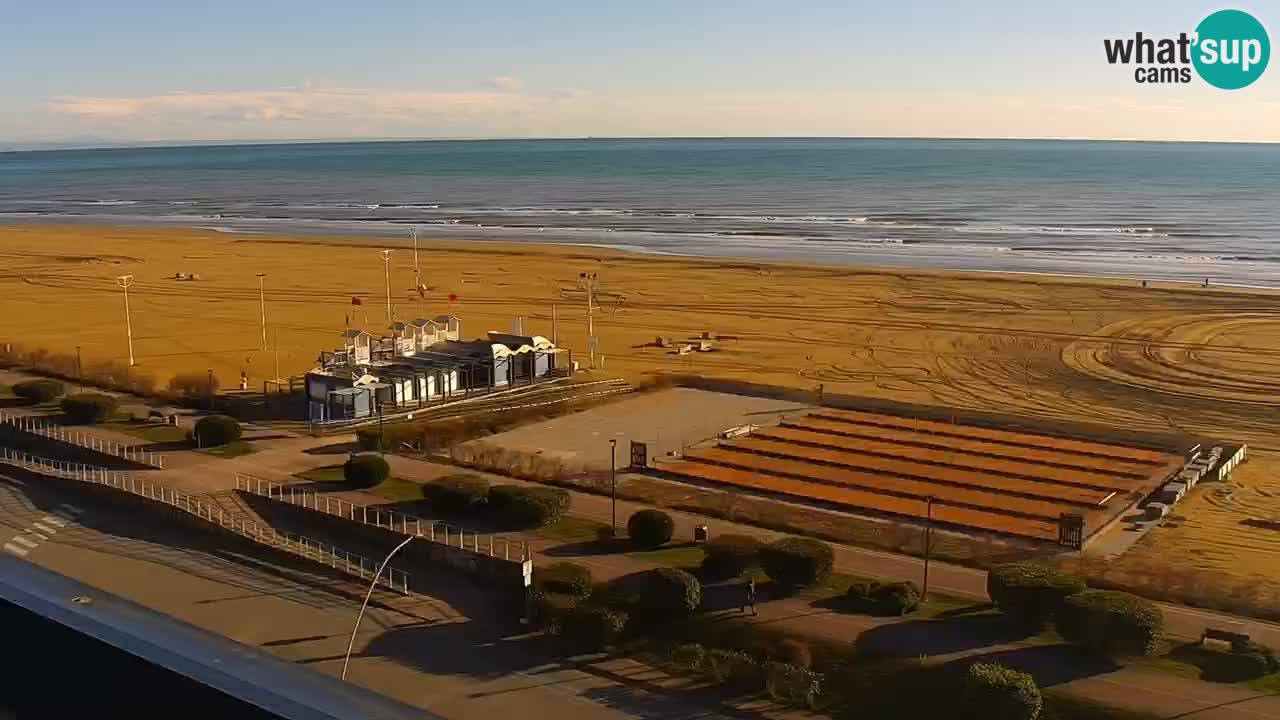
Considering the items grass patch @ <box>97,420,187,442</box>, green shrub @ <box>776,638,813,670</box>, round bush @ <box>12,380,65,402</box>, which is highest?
round bush @ <box>12,380,65,402</box>

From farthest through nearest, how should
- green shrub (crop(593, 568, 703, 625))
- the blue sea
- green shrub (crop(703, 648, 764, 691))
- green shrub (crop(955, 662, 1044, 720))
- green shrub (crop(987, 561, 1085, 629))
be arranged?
1. the blue sea
2. green shrub (crop(593, 568, 703, 625))
3. green shrub (crop(987, 561, 1085, 629))
4. green shrub (crop(703, 648, 764, 691))
5. green shrub (crop(955, 662, 1044, 720))

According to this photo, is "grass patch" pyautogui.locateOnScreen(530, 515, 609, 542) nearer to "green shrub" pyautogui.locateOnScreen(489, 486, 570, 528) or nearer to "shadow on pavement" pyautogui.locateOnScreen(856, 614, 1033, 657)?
"green shrub" pyautogui.locateOnScreen(489, 486, 570, 528)

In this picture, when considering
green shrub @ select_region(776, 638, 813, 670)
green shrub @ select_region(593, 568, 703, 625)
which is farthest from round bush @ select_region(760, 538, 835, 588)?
green shrub @ select_region(776, 638, 813, 670)

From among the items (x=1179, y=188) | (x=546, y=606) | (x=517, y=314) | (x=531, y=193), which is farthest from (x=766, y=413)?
(x=1179, y=188)

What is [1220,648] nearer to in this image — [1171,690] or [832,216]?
[1171,690]

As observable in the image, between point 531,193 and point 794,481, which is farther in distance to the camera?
point 531,193

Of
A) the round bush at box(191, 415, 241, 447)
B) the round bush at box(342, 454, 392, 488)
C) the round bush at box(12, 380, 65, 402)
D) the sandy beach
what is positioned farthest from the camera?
the sandy beach
